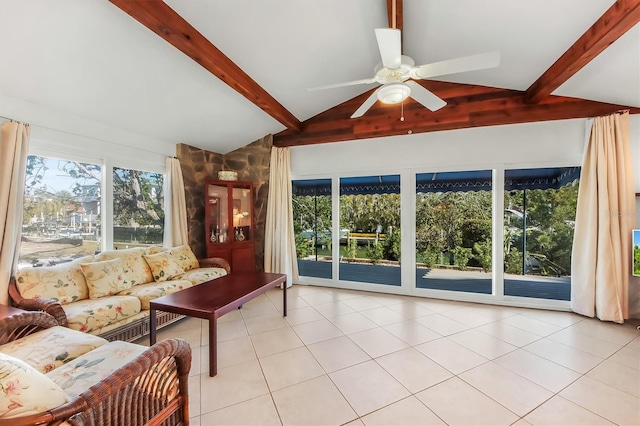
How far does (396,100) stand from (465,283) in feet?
11.3

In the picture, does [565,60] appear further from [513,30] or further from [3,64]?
[3,64]

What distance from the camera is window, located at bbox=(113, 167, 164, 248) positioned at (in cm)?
349

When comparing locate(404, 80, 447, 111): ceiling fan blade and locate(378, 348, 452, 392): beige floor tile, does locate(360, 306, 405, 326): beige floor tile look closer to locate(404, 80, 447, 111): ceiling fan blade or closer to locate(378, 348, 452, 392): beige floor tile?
locate(378, 348, 452, 392): beige floor tile

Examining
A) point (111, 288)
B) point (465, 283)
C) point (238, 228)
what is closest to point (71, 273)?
point (111, 288)

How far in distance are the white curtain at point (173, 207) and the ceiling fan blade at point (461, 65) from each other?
140 inches

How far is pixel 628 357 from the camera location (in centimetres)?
239

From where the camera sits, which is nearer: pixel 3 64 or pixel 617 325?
pixel 3 64

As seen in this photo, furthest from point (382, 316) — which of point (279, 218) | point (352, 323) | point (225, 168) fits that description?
point (225, 168)

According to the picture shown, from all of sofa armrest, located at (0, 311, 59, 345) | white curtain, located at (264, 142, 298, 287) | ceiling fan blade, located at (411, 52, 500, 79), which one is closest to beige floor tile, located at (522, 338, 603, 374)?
ceiling fan blade, located at (411, 52, 500, 79)

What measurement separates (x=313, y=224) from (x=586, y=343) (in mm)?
3775

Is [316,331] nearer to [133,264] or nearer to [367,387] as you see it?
[367,387]

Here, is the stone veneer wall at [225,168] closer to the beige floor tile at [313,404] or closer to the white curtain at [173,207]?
the white curtain at [173,207]

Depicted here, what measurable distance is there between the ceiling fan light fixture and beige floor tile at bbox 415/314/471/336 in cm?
244

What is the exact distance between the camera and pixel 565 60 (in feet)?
8.40
